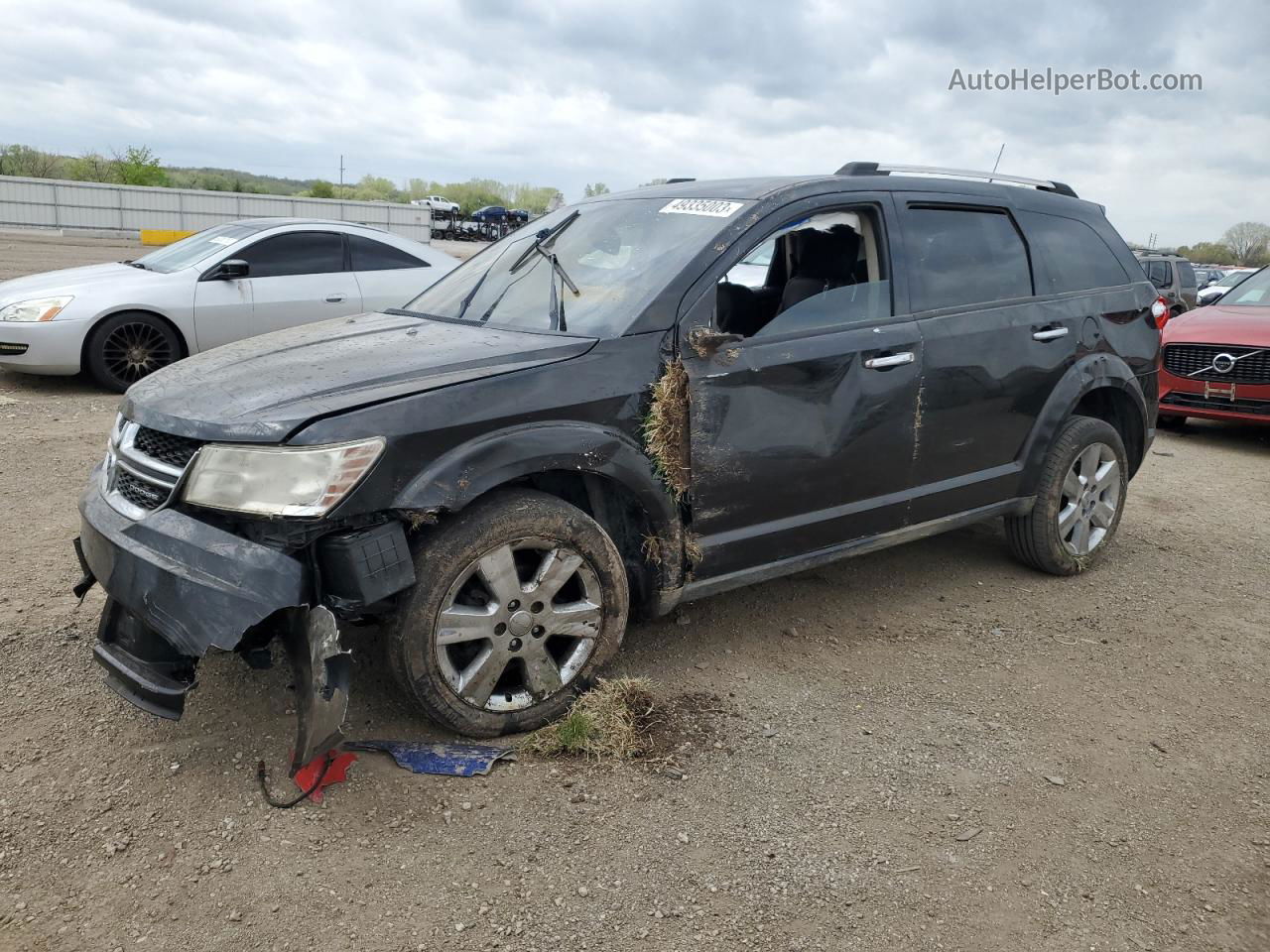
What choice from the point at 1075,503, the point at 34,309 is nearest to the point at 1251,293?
the point at 1075,503

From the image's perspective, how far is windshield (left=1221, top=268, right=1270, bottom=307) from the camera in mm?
10004

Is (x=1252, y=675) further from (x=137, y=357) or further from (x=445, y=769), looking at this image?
(x=137, y=357)

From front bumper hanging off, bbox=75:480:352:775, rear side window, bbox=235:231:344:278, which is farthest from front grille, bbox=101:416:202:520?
rear side window, bbox=235:231:344:278

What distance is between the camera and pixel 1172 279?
16516 mm

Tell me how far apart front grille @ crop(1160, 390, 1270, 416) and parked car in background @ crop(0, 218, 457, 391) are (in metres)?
6.96

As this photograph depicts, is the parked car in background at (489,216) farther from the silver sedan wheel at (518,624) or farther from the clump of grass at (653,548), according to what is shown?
the silver sedan wheel at (518,624)

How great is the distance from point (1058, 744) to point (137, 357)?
7640 millimetres

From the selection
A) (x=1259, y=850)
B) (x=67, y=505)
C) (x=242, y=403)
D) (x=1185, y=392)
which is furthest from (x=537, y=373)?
(x=1185, y=392)

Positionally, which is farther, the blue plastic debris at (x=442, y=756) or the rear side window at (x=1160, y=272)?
the rear side window at (x=1160, y=272)

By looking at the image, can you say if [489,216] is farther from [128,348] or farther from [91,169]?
[128,348]

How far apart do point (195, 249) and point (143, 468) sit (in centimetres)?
655

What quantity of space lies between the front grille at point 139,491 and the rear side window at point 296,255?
5759 mm

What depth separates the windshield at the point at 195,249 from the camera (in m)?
8.70

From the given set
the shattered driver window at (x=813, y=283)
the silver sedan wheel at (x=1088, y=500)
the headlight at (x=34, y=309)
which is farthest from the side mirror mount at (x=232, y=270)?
the silver sedan wheel at (x=1088, y=500)
